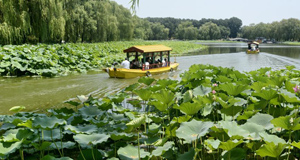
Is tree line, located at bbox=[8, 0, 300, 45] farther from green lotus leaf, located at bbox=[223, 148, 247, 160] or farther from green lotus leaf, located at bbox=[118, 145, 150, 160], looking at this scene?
green lotus leaf, located at bbox=[223, 148, 247, 160]

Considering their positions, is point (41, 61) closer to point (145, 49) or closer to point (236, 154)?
point (145, 49)

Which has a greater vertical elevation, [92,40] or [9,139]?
[92,40]

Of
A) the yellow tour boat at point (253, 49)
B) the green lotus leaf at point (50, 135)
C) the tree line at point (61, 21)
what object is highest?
the tree line at point (61, 21)

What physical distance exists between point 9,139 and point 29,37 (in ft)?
40.0

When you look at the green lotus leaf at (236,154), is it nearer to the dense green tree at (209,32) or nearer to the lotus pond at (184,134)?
the lotus pond at (184,134)

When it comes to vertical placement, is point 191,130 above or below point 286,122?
below

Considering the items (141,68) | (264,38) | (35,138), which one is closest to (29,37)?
(141,68)

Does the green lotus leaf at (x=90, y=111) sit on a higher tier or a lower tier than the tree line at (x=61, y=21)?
lower

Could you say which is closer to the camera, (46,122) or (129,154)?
(129,154)

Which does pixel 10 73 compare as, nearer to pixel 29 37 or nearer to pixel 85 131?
pixel 29 37

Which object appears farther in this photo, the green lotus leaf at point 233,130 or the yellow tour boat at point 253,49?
the yellow tour boat at point 253,49

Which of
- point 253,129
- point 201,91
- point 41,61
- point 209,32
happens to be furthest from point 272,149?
point 209,32

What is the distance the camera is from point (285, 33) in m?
56.0

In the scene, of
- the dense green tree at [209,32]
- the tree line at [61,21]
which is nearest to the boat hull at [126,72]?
the tree line at [61,21]
